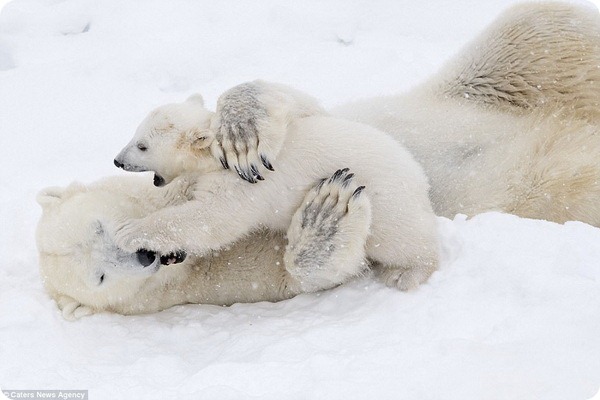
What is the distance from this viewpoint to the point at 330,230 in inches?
116

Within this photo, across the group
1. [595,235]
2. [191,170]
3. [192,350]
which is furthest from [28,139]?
[595,235]

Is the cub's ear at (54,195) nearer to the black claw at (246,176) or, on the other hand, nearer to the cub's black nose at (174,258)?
the cub's black nose at (174,258)

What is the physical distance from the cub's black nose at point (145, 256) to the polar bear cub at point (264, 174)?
0.13 feet

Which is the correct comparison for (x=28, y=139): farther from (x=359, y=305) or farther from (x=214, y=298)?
(x=359, y=305)

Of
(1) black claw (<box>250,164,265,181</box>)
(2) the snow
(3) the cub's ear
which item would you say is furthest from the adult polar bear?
(3) the cub's ear

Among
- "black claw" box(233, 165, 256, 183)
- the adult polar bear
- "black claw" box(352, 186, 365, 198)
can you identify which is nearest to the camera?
"black claw" box(352, 186, 365, 198)

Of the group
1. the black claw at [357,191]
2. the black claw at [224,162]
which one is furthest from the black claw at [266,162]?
the black claw at [357,191]

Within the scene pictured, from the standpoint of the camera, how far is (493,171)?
351cm

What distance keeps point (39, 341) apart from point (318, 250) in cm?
114

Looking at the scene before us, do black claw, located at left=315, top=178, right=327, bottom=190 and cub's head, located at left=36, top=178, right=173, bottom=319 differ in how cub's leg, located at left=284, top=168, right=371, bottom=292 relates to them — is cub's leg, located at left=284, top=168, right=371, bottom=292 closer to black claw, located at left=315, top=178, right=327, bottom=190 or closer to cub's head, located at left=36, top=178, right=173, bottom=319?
black claw, located at left=315, top=178, right=327, bottom=190

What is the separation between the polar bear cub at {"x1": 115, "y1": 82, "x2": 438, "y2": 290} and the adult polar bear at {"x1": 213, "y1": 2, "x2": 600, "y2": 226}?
0.03 m

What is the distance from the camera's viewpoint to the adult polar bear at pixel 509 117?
10.9 feet

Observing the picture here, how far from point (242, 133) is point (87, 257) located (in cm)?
80

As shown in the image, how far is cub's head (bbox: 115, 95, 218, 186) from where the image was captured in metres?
3.14
